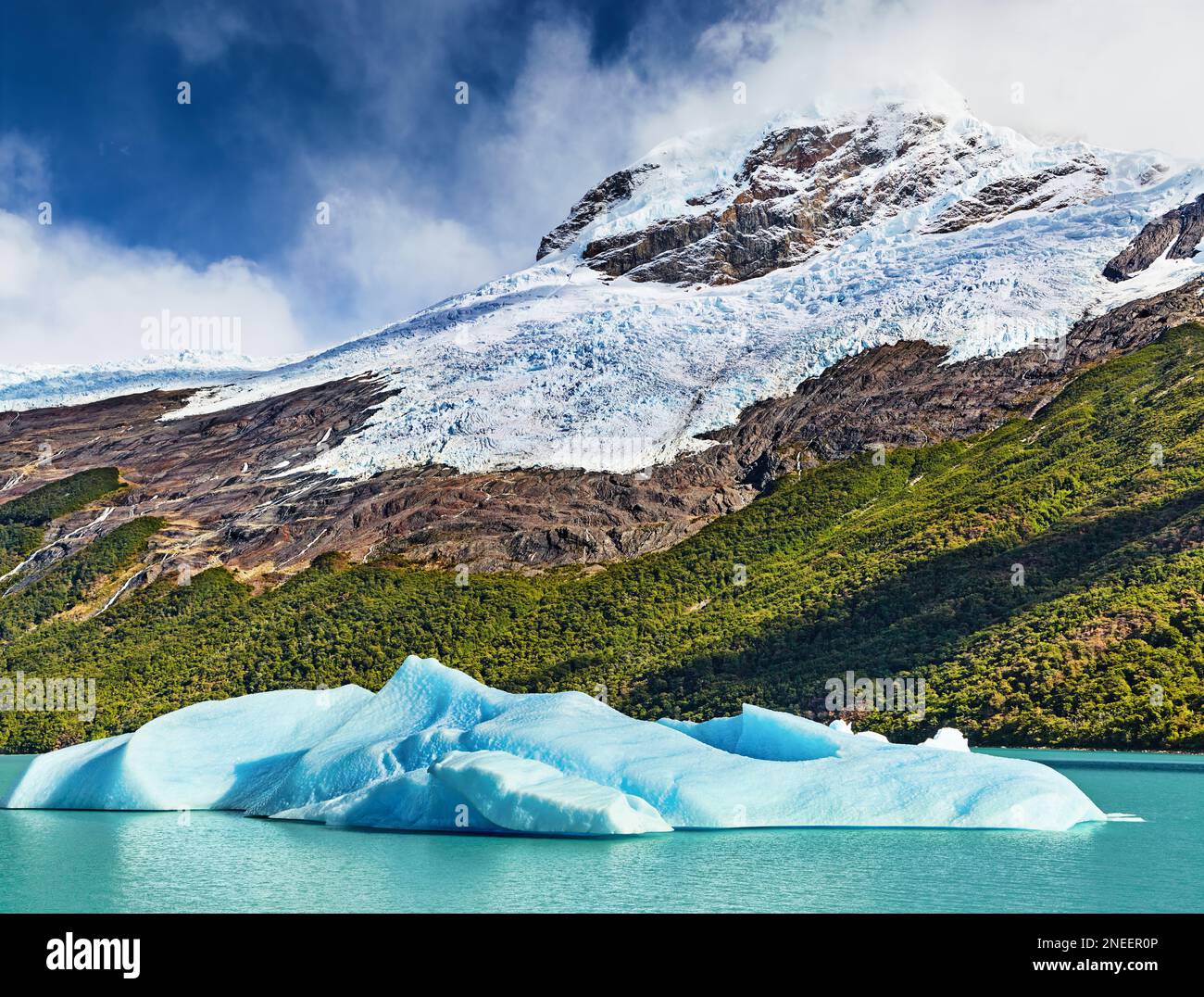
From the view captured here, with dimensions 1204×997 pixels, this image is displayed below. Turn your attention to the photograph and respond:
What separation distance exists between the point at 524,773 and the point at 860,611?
32.3m

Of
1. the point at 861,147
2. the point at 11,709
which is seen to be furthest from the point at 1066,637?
the point at 861,147

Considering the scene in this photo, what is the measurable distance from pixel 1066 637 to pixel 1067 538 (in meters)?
8.19

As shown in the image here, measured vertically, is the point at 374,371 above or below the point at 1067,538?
above

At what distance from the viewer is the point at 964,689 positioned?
4281 cm

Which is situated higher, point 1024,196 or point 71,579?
point 1024,196

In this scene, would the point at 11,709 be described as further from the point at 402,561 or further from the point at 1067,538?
the point at 1067,538

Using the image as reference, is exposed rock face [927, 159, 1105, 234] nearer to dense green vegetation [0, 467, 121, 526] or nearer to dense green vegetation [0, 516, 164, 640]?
dense green vegetation [0, 516, 164, 640]

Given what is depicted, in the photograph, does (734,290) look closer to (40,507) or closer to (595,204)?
(595,204)

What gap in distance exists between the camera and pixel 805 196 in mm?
112312

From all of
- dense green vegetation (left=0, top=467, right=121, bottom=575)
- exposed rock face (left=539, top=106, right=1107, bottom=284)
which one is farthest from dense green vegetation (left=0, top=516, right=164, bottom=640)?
exposed rock face (left=539, top=106, right=1107, bottom=284)

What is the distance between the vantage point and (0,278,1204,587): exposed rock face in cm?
7456

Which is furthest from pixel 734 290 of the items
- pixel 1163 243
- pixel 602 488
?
pixel 1163 243

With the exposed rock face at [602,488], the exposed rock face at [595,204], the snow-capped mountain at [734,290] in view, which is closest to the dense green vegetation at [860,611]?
the exposed rock face at [602,488]

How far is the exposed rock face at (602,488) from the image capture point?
2936 inches
